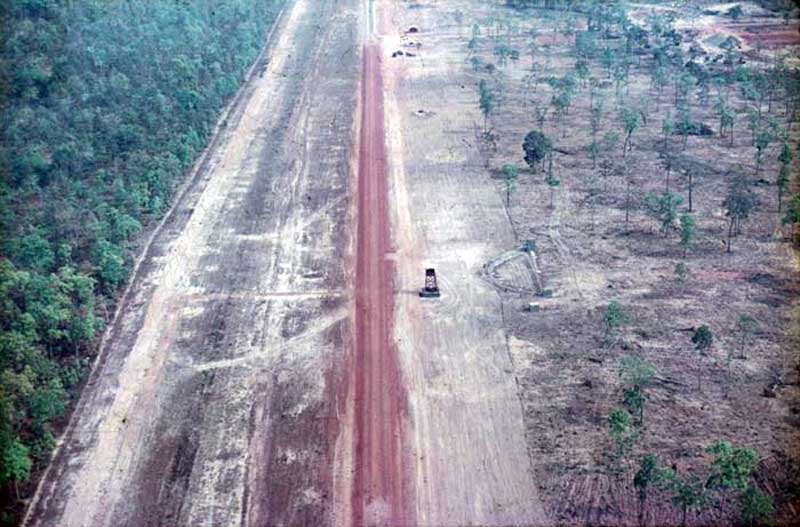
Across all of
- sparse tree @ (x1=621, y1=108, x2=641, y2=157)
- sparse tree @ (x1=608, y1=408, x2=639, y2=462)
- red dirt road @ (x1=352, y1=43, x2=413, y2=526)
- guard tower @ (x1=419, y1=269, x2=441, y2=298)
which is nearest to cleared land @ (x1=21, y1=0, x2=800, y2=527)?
red dirt road @ (x1=352, y1=43, x2=413, y2=526)

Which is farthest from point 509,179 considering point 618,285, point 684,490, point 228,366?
point 684,490

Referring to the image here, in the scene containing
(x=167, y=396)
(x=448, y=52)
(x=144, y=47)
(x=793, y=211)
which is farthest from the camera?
(x=448, y=52)

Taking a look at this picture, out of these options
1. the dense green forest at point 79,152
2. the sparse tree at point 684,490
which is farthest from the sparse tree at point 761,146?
the dense green forest at point 79,152

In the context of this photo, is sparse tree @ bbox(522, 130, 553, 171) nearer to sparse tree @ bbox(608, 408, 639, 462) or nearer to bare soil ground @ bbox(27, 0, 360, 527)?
bare soil ground @ bbox(27, 0, 360, 527)

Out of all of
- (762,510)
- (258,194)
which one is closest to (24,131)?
(258,194)

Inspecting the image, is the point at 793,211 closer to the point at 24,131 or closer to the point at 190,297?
the point at 190,297

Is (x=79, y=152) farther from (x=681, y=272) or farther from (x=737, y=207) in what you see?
(x=737, y=207)

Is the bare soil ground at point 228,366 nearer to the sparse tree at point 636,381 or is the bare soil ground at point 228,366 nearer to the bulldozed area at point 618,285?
the bulldozed area at point 618,285
